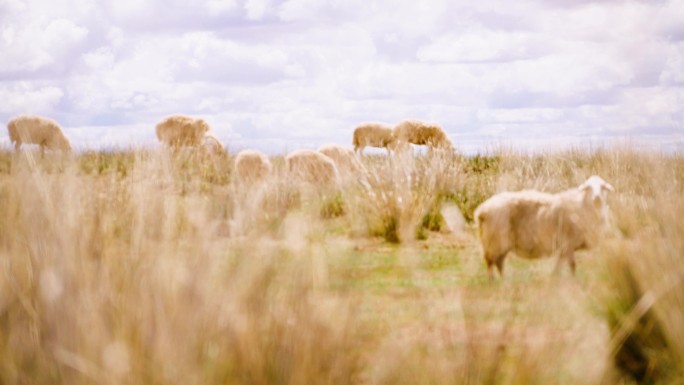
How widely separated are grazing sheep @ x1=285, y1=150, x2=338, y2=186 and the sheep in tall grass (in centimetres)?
490

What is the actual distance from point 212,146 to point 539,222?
1003 cm

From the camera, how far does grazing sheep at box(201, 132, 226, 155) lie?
15.1 meters

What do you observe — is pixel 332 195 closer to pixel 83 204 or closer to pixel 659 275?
pixel 83 204

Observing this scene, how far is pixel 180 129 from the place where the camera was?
18.9 meters

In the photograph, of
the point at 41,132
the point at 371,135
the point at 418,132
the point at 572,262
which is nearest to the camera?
the point at 572,262

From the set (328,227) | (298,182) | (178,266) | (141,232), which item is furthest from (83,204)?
(298,182)

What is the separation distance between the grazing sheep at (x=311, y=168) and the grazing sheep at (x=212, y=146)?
13.7ft

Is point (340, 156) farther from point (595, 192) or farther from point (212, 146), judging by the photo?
point (595, 192)

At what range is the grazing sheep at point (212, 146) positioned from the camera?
15141 millimetres

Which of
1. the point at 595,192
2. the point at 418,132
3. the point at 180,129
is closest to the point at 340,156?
the point at 595,192

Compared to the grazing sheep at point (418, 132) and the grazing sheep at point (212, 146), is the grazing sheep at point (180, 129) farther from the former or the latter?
the grazing sheep at point (418, 132)

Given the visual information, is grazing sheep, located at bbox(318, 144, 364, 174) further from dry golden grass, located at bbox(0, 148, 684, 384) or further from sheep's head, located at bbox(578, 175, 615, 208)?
dry golden grass, located at bbox(0, 148, 684, 384)

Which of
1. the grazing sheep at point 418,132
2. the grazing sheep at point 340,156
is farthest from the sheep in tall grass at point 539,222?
the grazing sheep at point 418,132

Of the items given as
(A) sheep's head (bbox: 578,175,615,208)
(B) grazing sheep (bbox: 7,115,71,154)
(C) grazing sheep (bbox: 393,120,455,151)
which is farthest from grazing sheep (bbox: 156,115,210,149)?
(A) sheep's head (bbox: 578,175,615,208)
